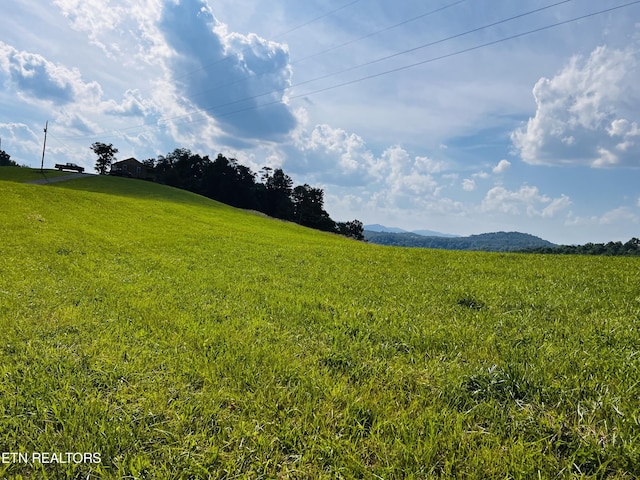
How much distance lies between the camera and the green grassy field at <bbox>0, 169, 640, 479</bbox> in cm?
303

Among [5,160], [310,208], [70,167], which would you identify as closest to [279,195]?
[310,208]

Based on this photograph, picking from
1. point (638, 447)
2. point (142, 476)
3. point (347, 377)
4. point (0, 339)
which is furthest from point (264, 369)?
point (0, 339)

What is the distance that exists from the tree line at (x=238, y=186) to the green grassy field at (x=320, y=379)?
111895 millimetres

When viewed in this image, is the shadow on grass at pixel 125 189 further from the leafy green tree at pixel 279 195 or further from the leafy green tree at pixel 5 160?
the leafy green tree at pixel 5 160

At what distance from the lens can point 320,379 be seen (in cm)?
438

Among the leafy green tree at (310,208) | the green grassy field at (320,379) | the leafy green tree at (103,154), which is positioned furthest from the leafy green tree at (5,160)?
the green grassy field at (320,379)

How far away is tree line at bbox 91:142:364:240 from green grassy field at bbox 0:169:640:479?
111895mm

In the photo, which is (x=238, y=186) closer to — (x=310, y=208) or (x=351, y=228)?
(x=310, y=208)

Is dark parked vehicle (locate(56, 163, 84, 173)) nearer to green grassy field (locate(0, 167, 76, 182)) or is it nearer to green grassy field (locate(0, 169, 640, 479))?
green grassy field (locate(0, 167, 76, 182))

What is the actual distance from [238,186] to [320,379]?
4700 inches

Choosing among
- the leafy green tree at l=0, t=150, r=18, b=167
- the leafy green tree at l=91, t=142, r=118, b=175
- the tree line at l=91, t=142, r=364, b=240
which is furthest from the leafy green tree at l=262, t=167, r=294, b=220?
the leafy green tree at l=0, t=150, r=18, b=167

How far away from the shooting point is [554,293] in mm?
8750

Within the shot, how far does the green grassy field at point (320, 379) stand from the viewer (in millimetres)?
3025

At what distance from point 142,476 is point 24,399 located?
6.74ft
